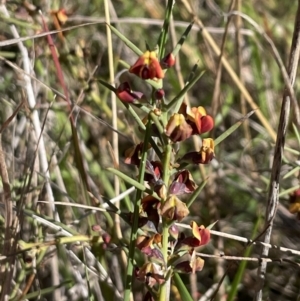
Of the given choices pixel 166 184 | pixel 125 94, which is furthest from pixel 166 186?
pixel 125 94

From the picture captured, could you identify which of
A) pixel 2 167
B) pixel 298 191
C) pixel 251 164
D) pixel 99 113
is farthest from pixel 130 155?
pixel 251 164

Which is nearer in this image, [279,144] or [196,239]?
[196,239]

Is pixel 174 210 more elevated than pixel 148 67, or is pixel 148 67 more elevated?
pixel 148 67

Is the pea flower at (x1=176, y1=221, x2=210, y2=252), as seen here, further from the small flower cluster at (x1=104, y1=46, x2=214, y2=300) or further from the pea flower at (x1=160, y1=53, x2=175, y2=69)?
the pea flower at (x1=160, y1=53, x2=175, y2=69)

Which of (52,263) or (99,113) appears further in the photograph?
(99,113)

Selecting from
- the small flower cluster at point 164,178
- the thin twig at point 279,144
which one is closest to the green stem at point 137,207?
the small flower cluster at point 164,178

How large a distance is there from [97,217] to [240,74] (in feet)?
1.68

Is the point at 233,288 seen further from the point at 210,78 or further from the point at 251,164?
the point at 210,78

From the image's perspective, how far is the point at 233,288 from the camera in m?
0.80

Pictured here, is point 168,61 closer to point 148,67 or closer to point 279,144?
point 148,67

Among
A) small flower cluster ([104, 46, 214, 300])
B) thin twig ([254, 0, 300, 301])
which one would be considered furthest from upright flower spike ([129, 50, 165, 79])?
thin twig ([254, 0, 300, 301])

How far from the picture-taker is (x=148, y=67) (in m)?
0.59

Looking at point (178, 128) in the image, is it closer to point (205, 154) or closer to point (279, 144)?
point (205, 154)

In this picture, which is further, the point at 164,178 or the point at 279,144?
the point at 279,144
